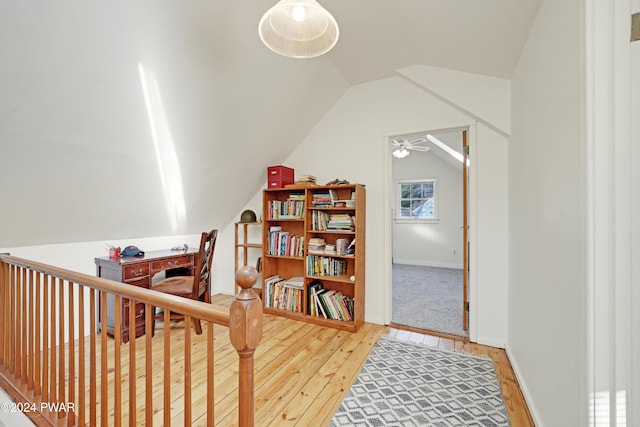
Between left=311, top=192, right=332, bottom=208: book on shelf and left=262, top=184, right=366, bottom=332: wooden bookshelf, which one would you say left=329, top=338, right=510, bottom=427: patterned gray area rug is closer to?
left=262, top=184, right=366, bottom=332: wooden bookshelf

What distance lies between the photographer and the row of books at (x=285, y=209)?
9.93ft

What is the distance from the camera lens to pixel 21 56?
129 cm

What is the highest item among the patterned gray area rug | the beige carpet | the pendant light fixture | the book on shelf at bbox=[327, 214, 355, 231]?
the pendant light fixture

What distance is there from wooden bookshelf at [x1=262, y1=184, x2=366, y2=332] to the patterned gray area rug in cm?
66

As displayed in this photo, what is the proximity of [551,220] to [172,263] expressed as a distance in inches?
124

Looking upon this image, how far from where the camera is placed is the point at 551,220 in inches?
51.4

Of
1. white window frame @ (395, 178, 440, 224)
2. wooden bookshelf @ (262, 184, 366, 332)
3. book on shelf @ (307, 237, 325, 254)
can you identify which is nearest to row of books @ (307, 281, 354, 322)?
wooden bookshelf @ (262, 184, 366, 332)

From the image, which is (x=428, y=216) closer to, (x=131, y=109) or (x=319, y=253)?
(x=319, y=253)

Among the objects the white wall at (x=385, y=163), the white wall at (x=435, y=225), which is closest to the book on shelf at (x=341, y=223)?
the white wall at (x=385, y=163)

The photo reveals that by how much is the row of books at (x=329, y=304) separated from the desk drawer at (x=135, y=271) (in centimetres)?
164

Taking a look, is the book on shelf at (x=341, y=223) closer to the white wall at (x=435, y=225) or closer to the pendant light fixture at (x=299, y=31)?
the pendant light fixture at (x=299, y=31)

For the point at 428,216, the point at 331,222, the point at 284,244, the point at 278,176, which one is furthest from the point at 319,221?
the point at 428,216

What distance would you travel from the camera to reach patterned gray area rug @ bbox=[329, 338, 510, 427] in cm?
154

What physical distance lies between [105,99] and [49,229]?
135cm
